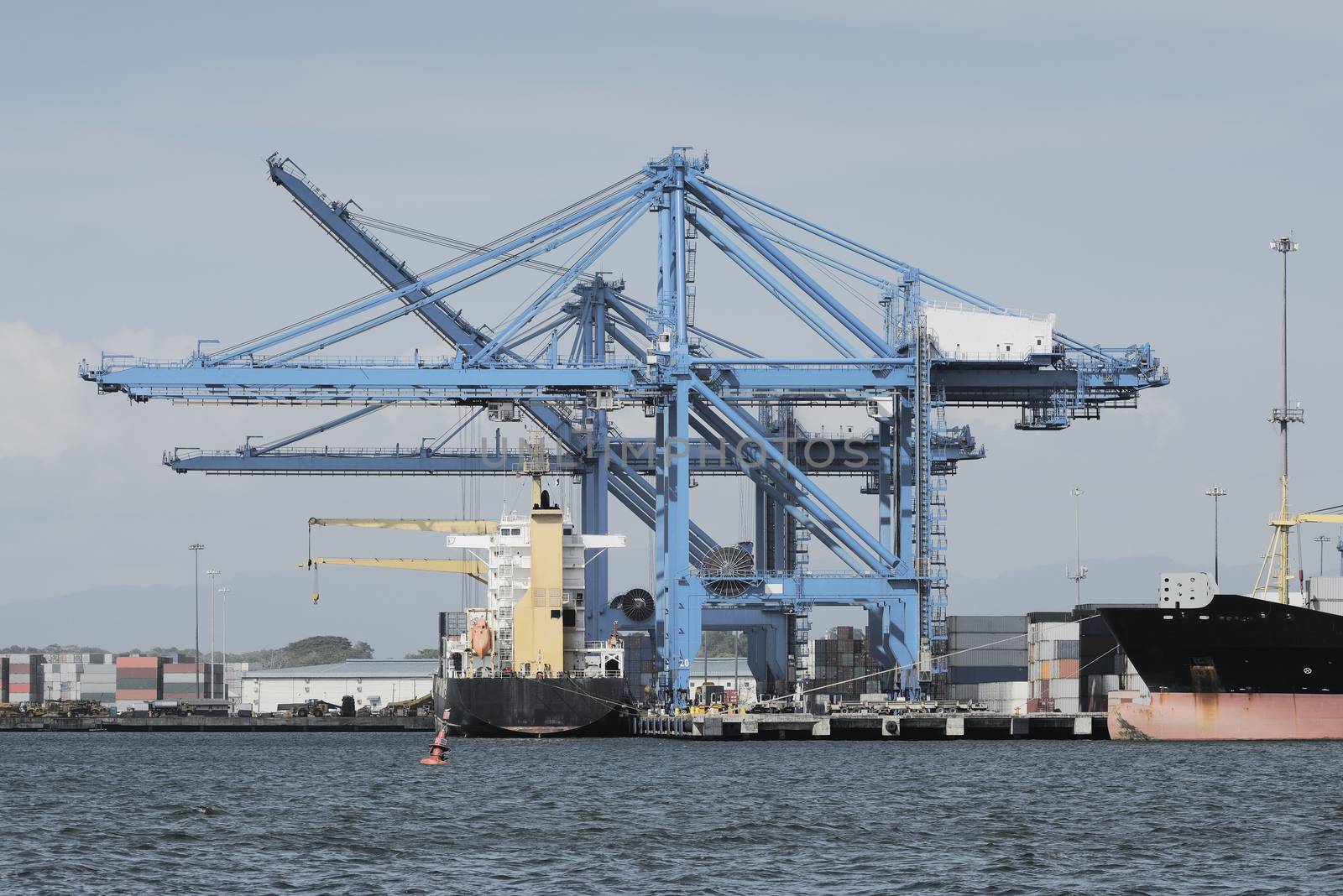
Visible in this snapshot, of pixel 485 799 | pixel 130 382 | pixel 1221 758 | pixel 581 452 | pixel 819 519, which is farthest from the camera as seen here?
pixel 581 452

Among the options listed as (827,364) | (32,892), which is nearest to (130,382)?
(827,364)

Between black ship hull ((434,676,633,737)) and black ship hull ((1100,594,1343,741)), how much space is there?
55.5ft

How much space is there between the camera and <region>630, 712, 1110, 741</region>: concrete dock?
177 ft

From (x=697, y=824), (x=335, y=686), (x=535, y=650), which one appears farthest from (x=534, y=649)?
(x=335, y=686)

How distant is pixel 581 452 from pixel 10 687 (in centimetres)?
10514

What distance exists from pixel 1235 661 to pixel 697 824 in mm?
20873

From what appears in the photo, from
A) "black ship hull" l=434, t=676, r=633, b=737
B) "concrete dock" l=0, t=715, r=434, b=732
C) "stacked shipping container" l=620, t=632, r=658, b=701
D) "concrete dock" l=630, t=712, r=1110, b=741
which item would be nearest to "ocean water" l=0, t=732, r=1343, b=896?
"concrete dock" l=630, t=712, r=1110, b=741

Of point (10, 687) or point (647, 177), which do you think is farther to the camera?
point (10, 687)

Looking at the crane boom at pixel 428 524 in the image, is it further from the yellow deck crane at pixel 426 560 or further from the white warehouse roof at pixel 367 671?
the white warehouse roof at pixel 367 671

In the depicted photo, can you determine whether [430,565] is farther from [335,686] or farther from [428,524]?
[335,686]

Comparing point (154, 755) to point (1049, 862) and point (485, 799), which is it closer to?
point (485, 799)

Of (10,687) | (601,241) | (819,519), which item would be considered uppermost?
(601,241)

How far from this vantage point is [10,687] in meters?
160

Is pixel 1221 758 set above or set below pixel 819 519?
below
